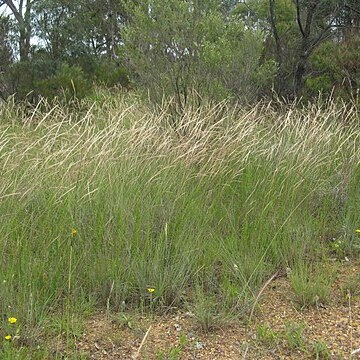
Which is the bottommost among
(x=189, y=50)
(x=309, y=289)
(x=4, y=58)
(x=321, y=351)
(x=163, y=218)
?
(x=321, y=351)

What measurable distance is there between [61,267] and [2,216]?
45 cm

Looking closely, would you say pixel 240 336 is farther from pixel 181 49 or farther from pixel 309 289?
pixel 181 49

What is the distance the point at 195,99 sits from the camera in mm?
5957

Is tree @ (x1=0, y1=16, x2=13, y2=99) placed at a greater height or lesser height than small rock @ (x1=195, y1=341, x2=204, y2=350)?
greater

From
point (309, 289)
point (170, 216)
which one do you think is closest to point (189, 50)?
point (170, 216)

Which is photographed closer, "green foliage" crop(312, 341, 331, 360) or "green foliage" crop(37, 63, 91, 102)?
"green foliage" crop(312, 341, 331, 360)

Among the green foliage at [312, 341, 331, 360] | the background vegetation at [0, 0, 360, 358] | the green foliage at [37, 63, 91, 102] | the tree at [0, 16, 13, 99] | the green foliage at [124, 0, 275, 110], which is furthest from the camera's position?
the tree at [0, 16, 13, 99]

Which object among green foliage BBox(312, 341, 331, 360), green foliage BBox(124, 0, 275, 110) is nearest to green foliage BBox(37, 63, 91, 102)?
green foliage BBox(124, 0, 275, 110)

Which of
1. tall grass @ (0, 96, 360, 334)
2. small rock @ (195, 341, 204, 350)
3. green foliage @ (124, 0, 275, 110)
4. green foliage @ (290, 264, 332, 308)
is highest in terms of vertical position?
green foliage @ (124, 0, 275, 110)

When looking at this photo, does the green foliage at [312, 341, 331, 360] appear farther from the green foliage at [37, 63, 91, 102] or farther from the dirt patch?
the green foliage at [37, 63, 91, 102]

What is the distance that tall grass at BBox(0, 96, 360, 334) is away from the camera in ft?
9.45

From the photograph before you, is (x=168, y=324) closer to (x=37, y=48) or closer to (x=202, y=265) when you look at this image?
(x=202, y=265)

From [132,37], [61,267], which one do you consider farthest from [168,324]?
[132,37]

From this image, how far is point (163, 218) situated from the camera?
3.35 metres
